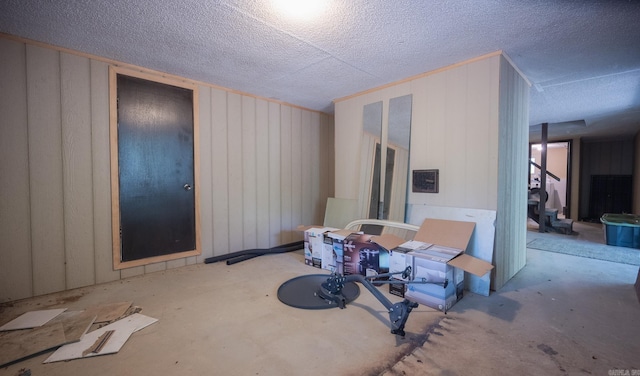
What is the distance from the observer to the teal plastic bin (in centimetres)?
409

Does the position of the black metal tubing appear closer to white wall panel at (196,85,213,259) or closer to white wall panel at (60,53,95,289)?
white wall panel at (196,85,213,259)

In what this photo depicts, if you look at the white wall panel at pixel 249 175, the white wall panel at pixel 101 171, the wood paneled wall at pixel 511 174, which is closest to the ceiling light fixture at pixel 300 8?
the wood paneled wall at pixel 511 174

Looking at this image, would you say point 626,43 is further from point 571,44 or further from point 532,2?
point 532,2

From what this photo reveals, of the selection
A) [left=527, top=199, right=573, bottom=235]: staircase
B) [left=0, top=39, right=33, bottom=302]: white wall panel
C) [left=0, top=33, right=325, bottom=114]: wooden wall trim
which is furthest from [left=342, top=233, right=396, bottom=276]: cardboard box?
[left=527, top=199, right=573, bottom=235]: staircase

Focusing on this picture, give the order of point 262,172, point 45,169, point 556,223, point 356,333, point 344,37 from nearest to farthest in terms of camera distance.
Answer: point 356,333, point 344,37, point 45,169, point 262,172, point 556,223

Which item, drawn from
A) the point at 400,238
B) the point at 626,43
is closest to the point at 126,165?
the point at 400,238

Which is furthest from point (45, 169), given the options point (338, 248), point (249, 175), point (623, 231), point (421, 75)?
point (623, 231)

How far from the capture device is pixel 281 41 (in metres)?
2.32

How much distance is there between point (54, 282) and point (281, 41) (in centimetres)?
311

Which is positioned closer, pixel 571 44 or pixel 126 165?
pixel 571 44

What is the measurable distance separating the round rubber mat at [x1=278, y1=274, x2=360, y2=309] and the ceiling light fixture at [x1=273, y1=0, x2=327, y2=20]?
230 centimetres

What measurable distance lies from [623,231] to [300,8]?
19.2ft

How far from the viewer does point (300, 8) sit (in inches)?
73.3

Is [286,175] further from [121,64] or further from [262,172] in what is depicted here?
[121,64]
